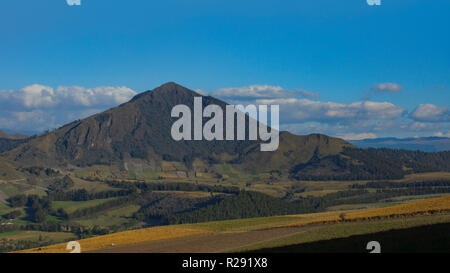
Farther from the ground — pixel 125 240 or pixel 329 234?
pixel 329 234

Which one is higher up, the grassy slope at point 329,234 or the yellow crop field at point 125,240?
the grassy slope at point 329,234

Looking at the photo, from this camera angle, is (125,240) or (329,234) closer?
(329,234)

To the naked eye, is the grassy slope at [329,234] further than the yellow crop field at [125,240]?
No

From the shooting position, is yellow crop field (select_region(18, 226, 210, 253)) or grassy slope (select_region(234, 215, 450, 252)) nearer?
grassy slope (select_region(234, 215, 450, 252))

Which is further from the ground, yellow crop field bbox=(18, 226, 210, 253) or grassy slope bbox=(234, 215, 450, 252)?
grassy slope bbox=(234, 215, 450, 252)
